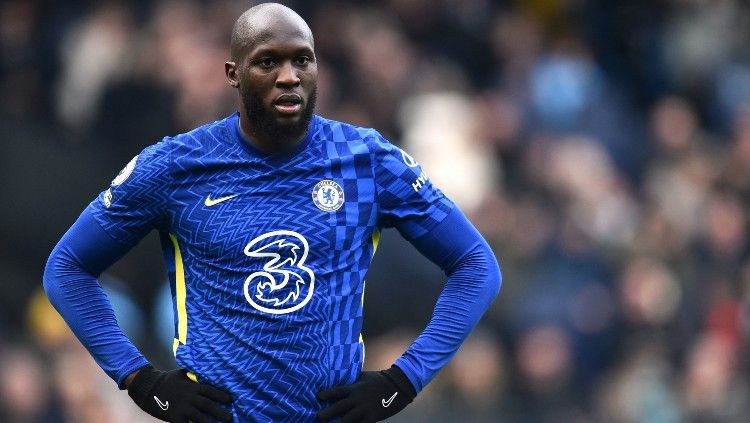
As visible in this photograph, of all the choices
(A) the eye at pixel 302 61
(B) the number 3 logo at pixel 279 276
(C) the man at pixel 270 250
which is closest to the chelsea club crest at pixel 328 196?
(C) the man at pixel 270 250

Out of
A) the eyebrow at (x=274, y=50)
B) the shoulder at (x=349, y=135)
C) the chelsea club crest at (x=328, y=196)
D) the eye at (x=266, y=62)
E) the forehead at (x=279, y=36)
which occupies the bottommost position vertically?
the chelsea club crest at (x=328, y=196)

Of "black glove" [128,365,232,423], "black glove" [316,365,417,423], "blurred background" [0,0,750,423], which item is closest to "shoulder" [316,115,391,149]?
"black glove" [316,365,417,423]

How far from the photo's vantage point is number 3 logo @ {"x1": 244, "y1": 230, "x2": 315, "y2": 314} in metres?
4.55

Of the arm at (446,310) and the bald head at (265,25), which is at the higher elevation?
the bald head at (265,25)

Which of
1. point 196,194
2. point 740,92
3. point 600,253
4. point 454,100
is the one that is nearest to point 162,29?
point 454,100

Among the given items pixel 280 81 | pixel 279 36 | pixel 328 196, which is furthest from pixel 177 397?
pixel 279 36

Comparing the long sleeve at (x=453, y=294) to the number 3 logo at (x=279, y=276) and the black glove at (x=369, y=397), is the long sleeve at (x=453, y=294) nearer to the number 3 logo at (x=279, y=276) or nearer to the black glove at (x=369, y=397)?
the black glove at (x=369, y=397)

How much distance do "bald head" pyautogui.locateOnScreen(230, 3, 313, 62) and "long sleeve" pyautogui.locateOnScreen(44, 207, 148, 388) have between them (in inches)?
28.7

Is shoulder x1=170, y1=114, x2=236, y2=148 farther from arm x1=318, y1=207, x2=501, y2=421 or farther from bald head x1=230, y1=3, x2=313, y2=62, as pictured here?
arm x1=318, y1=207, x2=501, y2=421

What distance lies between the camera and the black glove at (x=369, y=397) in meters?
4.57

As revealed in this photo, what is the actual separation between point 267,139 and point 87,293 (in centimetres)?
75

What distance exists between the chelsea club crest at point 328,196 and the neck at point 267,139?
16cm

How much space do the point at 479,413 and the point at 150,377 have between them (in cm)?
466

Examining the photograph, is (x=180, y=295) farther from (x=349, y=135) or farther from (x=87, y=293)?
(x=349, y=135)
